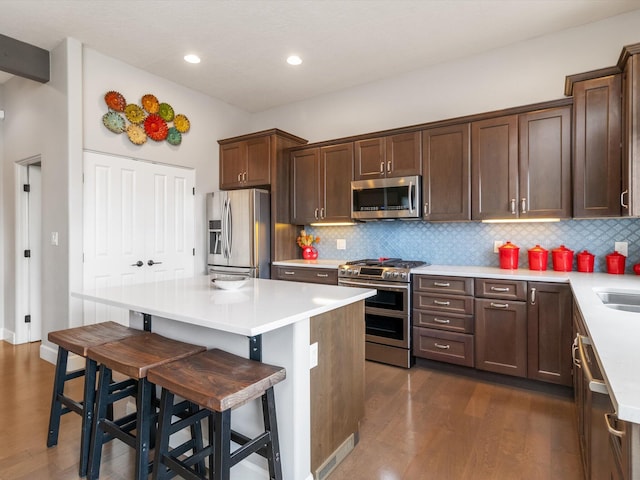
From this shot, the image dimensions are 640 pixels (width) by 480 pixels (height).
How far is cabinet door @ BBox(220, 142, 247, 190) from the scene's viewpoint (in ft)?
15.2

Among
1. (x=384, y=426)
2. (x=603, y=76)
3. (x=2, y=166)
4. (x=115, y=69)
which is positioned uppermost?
(x=115, y=69)

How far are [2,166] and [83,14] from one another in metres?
2.58

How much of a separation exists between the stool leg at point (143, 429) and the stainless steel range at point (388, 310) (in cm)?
228

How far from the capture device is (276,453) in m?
1.60

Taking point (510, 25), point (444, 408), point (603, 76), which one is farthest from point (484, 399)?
point (510, 25)

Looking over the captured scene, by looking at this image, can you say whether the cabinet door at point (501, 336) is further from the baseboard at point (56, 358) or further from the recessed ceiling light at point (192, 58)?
the baseboard at point (56, 358)

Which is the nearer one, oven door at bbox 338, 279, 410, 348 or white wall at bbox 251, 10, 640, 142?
white wall at bbox 251, 10, 640, 142

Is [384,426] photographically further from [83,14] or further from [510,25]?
[83,14]

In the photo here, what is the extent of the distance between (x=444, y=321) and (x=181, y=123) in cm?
368

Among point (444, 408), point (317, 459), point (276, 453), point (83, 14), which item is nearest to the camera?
point (276, 453)

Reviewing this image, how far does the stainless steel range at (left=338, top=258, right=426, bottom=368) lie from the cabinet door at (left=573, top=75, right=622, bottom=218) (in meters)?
1.49

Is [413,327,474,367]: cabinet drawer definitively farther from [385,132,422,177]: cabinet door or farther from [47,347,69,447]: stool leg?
[47,347,69,447]: stool leg

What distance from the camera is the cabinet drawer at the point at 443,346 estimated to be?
3.10m

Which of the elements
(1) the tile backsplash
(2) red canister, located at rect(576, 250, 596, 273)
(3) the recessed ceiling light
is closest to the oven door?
(1) the tile backsplash
